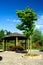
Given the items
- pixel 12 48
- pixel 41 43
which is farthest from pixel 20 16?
pixel 41 43

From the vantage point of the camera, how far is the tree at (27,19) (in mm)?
21406

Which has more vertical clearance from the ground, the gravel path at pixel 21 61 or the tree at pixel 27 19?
the tree at pixel 27 19

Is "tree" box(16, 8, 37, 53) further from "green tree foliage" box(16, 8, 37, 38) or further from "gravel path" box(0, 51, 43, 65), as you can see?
"gravel path" box(0, 51, 43, 65)

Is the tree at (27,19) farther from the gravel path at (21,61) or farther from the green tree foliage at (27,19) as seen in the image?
the gravel path at (21,61)

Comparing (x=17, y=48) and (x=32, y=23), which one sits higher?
(x=32, y=23)

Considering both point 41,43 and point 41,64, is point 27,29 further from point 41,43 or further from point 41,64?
point 41,43

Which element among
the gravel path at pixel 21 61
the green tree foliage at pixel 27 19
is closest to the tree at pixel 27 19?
the green tree foliage at pixel 27 19

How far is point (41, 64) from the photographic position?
14133 millimetres

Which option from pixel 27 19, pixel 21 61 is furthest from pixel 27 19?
pixel 21 61

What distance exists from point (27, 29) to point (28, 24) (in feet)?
2.38

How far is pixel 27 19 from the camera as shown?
2155 centimetres

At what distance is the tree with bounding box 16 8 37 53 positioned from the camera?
21.4 meters

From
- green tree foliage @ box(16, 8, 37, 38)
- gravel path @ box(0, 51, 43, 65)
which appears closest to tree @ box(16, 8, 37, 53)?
green tree foliage @ box(16, 8, 37, 38)

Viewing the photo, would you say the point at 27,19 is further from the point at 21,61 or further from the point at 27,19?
the point at 21,61
